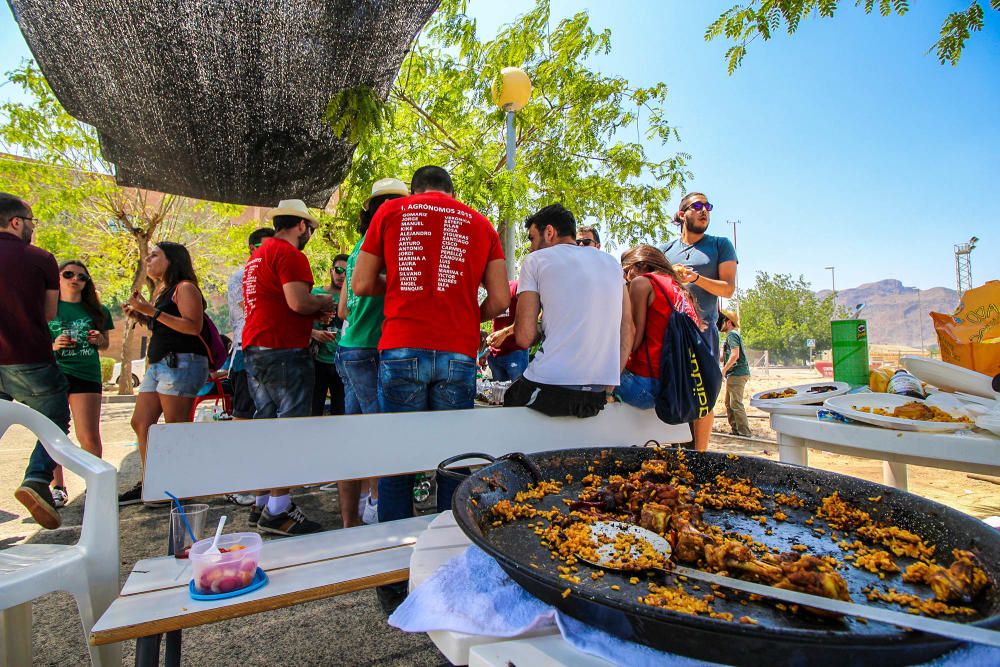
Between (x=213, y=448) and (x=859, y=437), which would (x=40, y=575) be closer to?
(x=213, y=448)

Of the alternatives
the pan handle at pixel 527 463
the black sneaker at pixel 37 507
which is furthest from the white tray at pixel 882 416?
the black sneaker at pixel 37 507

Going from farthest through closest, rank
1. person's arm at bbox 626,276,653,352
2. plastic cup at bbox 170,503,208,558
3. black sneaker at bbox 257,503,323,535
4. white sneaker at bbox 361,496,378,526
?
white sneaker at bbox 361,496,378,526 < black sneaker at bbox 257,503,323,535 < person's arm at bbox 626,276,653,352 < plastic cup at bbox 170,503,208,558

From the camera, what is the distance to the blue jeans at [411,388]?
2.44 metres

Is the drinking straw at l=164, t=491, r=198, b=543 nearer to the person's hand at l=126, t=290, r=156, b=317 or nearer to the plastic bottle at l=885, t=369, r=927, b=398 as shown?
the person's hand at l=126, t=290, r=156, b=317

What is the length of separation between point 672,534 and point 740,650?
0.42 metres

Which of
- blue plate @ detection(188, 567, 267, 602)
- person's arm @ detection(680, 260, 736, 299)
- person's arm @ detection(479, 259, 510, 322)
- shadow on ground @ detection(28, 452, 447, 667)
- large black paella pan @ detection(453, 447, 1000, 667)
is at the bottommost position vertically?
shadow on ground @ detection(28, 452, 447, 667)

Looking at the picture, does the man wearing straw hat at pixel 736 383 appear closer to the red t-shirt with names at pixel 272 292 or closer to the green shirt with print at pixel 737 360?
the green shirt with print at pixel 737 360

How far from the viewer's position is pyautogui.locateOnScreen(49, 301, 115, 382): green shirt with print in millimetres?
4176

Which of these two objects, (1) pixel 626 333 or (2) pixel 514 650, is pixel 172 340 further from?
(2) pixel 514 650

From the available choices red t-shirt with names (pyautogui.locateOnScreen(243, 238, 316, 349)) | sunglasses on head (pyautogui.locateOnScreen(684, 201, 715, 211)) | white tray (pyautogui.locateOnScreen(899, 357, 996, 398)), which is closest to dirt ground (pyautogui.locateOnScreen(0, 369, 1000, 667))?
red t-shirt with names (pyautogui.locateOnScreen(243, 238, 316, 349))

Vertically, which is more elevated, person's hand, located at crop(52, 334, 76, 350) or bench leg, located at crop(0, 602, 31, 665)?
person's hand, located at crop(52, 334, 76, 350)

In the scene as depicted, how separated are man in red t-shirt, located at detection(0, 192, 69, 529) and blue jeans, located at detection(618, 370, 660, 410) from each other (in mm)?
3632

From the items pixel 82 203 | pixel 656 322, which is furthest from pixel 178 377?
pixel 82 203

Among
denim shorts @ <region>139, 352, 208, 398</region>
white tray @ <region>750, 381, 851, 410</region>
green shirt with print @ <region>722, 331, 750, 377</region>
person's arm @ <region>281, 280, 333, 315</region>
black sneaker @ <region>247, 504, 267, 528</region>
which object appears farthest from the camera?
green shirt with print @ <region>722, 331, 750, 377</region>
